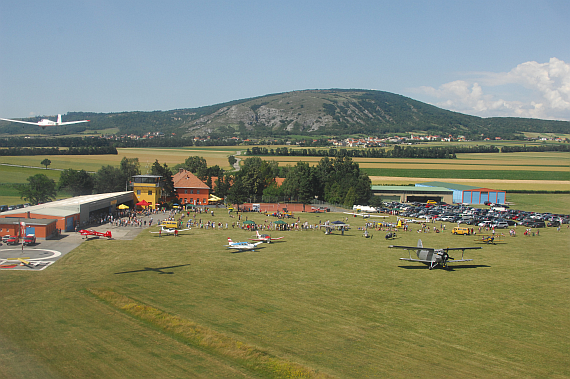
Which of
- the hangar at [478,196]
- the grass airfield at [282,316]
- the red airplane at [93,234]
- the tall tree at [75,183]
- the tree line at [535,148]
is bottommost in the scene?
the grass airfield at [282,316]

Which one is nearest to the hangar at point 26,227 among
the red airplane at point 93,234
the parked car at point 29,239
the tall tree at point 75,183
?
the parked car at point 29,239

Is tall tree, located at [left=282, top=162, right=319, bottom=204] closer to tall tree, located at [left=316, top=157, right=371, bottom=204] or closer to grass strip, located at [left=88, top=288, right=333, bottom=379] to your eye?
tall tree, located at [left=316, top=157, right=371, bottom=204]

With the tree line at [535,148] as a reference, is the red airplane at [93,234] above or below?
below

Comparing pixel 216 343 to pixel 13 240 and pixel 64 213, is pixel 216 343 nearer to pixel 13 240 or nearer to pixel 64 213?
pixel 13 240

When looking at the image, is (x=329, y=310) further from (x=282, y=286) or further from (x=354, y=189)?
(x=354, y=189)

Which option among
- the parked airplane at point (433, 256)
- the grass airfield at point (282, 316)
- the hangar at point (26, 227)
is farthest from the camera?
the hangar at point (26, 227)

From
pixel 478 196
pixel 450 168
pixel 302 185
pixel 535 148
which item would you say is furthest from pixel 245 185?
pixel 535 148

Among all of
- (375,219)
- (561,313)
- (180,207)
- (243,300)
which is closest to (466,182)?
(375,219)

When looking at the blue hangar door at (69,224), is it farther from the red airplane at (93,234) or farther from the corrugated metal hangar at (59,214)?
the red airplane at (93,234)
